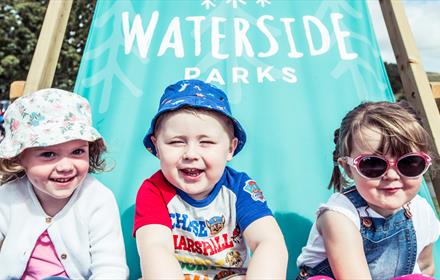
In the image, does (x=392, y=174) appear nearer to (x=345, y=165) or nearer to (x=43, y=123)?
(x=345, y=165)

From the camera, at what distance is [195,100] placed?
1.16m

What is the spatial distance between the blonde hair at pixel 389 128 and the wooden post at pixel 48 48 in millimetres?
1151

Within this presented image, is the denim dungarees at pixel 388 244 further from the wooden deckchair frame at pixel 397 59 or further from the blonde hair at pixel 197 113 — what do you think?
the wooden deckchair frame at pixel 397 59

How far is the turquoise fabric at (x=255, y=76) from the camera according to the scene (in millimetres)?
1632

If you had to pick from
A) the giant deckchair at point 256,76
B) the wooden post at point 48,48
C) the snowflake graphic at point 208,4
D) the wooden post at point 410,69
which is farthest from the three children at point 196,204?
the snowflake graphic at point 208,4

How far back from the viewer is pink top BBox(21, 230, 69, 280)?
1.28 m

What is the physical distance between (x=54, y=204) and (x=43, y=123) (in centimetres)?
23

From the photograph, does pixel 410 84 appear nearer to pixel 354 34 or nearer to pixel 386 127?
pixel 354 34

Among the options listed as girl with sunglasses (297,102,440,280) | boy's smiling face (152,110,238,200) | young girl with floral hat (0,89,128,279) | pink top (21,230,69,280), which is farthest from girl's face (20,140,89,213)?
girl with sunglasses (297,102,440,280)

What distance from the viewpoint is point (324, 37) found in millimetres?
2021

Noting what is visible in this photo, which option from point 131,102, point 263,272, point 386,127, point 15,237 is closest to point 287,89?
point 131,102

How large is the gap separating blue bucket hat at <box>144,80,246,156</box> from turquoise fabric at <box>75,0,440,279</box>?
400 millimetres

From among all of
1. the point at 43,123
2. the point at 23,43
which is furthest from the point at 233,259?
the point at 23,43

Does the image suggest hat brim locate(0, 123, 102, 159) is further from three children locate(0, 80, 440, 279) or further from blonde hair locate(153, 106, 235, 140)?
blonde hair locate(153, 106, 235, 140)
